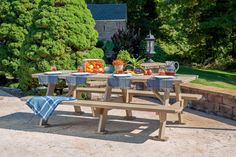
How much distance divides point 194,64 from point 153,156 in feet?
45.6

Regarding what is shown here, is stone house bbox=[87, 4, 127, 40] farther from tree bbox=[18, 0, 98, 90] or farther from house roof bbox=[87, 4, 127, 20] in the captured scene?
tree bbox=[18, 0, 98, 90]

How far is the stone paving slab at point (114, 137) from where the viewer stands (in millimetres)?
5516

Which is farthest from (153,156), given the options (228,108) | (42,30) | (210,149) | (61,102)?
(42,30)

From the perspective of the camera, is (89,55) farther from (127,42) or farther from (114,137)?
(114,137)

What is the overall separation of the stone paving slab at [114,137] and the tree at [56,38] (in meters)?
2.01

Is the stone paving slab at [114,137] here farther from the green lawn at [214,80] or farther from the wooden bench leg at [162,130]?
the green lawn at [214,80]

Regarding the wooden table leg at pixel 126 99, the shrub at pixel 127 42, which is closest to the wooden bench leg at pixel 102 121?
the wooden table leg at pixel 126 99

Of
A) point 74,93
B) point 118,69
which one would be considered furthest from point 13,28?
point 118,69

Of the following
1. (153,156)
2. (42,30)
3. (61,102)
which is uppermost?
(42,30)

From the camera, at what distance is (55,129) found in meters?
6.91

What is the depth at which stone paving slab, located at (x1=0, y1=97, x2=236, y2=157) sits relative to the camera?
552cm

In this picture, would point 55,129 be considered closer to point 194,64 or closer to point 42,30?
point 42,30

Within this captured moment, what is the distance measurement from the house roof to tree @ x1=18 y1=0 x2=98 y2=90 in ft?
71.2

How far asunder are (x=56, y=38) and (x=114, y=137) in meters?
4.25
